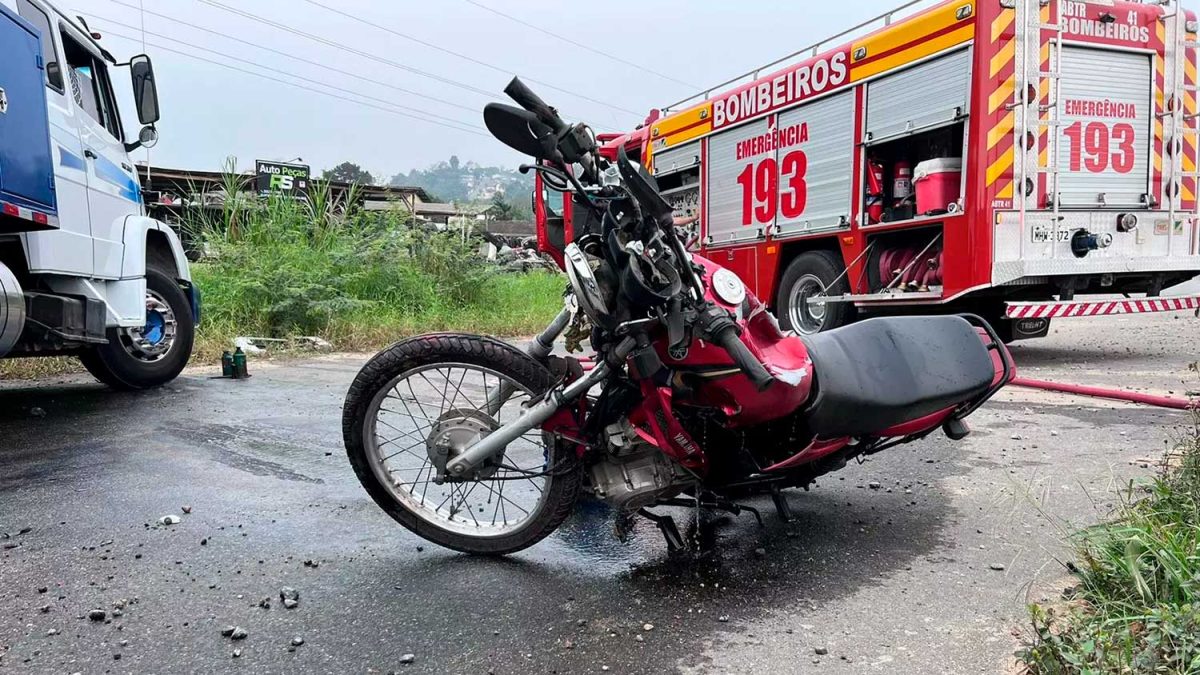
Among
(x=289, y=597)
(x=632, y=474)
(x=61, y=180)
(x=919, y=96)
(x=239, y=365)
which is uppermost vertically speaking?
(x=919, y=96)

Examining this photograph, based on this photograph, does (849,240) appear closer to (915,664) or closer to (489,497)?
(489,497)

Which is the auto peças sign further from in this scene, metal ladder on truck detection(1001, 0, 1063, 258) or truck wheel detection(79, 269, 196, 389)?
metal ladder on truck detection(1001, 0, 1063, 258)

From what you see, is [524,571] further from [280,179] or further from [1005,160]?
[280,179]

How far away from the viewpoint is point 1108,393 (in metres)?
5.48

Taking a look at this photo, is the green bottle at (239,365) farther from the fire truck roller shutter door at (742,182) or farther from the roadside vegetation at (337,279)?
the fire truck roller shutter door at (742,182)

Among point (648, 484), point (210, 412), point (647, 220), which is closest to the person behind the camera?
point (647, 220)

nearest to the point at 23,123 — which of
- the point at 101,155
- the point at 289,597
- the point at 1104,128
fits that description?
the point at 101,155

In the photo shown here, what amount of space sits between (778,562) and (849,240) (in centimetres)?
586

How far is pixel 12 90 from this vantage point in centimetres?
484

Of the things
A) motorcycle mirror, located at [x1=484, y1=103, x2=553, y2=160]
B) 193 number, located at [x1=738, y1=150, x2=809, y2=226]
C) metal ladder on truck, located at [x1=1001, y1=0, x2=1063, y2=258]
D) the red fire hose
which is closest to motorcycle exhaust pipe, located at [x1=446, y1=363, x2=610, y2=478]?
motorcycle mirror, located at [x1=484, y1=103, x2=553, y2=160]

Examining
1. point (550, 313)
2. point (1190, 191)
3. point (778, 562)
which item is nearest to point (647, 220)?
point (778, 562)

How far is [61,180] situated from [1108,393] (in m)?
6.96

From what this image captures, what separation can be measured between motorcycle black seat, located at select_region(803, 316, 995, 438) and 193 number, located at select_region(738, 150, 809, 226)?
5.89 metres

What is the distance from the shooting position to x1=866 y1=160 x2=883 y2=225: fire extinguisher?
7961 mm
